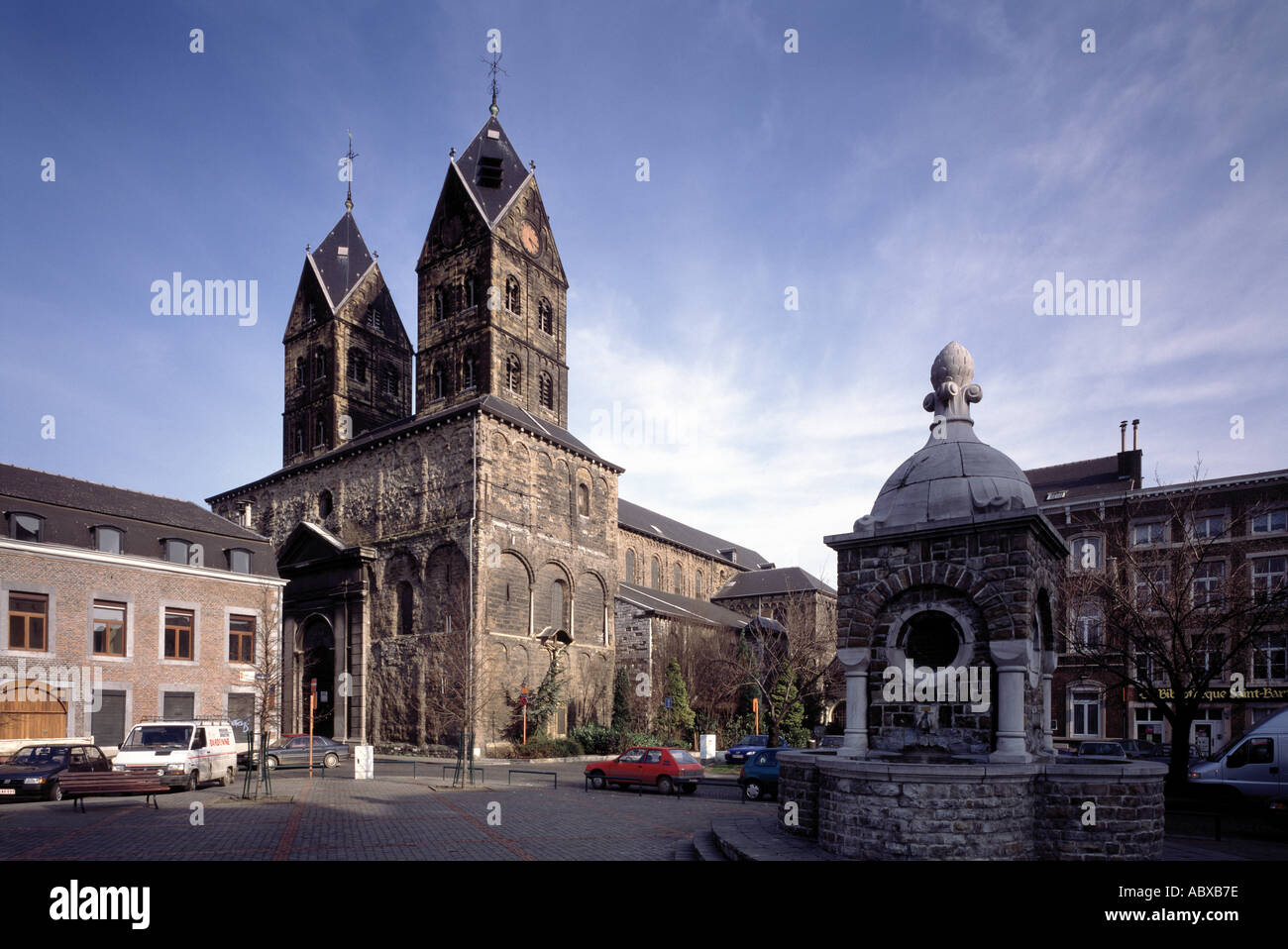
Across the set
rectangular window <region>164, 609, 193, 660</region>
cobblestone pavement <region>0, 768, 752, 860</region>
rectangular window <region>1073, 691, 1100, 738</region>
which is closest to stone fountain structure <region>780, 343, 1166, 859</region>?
cobblestone pavement <region>0, 768, 752, 860</region>

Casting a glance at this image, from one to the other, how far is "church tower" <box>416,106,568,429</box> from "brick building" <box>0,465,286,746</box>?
13.9m

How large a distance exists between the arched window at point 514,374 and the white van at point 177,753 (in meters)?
24.0

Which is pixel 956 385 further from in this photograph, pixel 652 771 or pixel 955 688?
pixel 652 771

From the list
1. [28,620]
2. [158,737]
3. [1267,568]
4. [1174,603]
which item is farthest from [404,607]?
[1267,568]

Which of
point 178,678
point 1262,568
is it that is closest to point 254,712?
point 178,678

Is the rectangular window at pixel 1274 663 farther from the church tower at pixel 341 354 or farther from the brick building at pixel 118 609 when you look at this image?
the church tower at pixel 341 354

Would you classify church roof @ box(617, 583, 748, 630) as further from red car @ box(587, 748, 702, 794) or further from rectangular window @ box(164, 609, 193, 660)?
rectangular window @ box(164, 609, 193, 660)

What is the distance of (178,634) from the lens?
29844 mm

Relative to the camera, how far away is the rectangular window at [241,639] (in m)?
31.4

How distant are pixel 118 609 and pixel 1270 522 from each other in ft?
Result: 145

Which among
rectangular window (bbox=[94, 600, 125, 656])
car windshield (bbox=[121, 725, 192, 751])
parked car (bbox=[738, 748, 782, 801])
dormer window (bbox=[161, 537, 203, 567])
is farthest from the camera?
dormer window (bbox=[161, 537, 203, 567])

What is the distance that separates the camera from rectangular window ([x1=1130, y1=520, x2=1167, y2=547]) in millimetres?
36156

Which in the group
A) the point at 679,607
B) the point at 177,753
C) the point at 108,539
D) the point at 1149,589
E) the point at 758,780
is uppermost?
the point at 108,539
